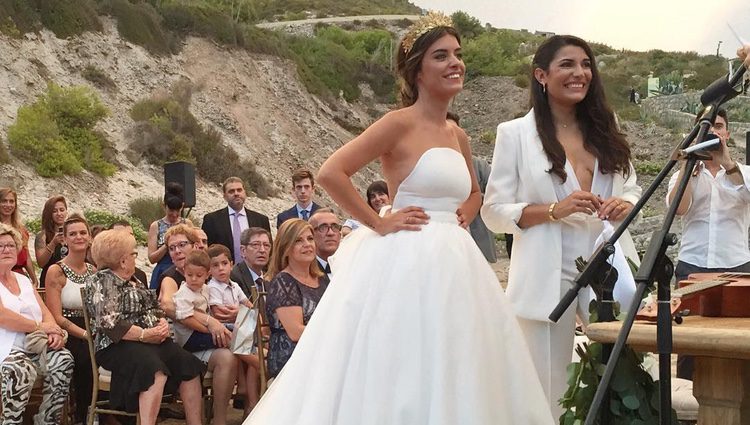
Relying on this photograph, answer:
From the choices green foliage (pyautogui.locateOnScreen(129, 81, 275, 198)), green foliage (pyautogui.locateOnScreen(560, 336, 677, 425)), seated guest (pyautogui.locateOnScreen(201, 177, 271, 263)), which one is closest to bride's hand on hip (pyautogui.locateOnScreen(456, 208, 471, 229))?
green foliage (pyautogui.locateOnScreen(560, 336, 677, 425))

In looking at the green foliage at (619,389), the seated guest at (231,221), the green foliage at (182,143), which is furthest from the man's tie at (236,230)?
the green foliage at (182,143)

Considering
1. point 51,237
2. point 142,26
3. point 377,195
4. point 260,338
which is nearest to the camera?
point 260,338

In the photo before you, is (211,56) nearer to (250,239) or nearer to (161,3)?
(161,3)

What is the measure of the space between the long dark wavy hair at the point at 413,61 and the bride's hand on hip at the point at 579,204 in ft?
2.69

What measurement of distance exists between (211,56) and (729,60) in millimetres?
32398

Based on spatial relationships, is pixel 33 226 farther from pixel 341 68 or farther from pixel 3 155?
pixel 341 68

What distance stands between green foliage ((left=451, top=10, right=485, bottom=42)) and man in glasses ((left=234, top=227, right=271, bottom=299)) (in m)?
58.6

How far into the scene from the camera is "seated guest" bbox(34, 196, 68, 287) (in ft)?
27.0

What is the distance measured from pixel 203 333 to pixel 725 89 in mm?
4867

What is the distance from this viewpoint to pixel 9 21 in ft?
86.7

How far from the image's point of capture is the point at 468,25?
67.4 m

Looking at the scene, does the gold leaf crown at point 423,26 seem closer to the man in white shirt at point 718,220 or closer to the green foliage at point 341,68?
the man in white shirt at point 718,220

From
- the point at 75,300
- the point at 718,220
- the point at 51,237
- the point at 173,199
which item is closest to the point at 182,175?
the point at 173,199

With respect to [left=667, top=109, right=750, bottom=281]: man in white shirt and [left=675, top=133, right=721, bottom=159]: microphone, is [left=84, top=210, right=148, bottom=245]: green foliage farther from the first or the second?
[left=675, top=133, right=721, bottom=159]: microphone
